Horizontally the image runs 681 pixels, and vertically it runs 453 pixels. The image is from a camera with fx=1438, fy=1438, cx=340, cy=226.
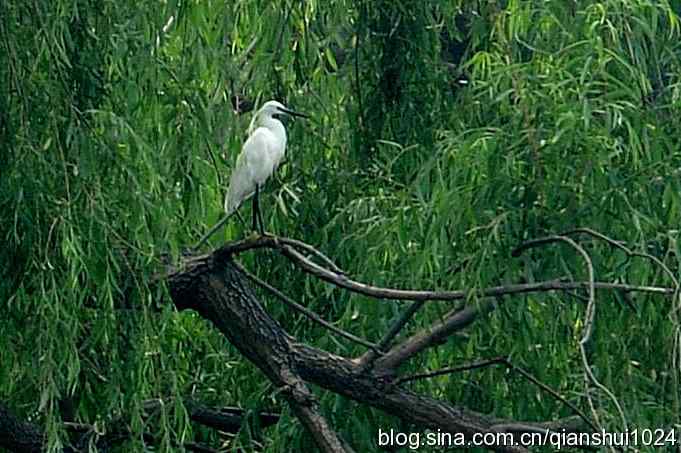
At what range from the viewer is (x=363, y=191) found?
108 inches

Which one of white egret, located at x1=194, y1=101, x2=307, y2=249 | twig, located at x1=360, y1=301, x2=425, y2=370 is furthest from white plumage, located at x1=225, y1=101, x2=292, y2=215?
twig, located at x1=360, y1=301, x2=425, y2=370

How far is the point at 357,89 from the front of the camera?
2.83 meters

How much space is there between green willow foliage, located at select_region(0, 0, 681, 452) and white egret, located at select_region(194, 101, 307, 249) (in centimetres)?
5

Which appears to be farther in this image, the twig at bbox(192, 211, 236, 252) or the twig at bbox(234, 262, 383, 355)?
the twig at bbox(192, 211, 236, 252)

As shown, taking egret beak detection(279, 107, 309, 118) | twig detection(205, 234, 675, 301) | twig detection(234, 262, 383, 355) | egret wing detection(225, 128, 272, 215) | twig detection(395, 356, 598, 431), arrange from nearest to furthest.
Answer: twig detection(205, 234, 675, 301) < twig detection(395, 356, 598, 431) < twig detection(234, 262, 383, 355) < egret wing detection(225, 128, 272, 215) < egret beak detection(279, 107, 309, 118)

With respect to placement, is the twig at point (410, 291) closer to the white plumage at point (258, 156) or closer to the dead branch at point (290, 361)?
the dead branch at point (290, 361)

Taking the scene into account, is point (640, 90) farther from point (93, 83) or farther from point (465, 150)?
point (93, 83)

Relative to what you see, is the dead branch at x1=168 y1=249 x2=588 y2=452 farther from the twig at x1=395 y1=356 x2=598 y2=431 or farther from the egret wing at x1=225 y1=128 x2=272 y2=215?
the egret wing at x1=225 y1=128 x2=272 y2=215

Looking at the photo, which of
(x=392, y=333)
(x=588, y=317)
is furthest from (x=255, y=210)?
(x=588, y=317)

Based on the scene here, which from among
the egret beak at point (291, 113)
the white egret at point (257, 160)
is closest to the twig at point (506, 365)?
the white egret at point (257, 160)

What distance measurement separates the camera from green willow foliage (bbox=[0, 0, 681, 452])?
6.77 ft

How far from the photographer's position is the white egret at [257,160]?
267 cm

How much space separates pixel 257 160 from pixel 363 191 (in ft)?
0.70

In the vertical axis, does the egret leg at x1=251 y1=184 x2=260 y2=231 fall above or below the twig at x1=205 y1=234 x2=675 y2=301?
below
